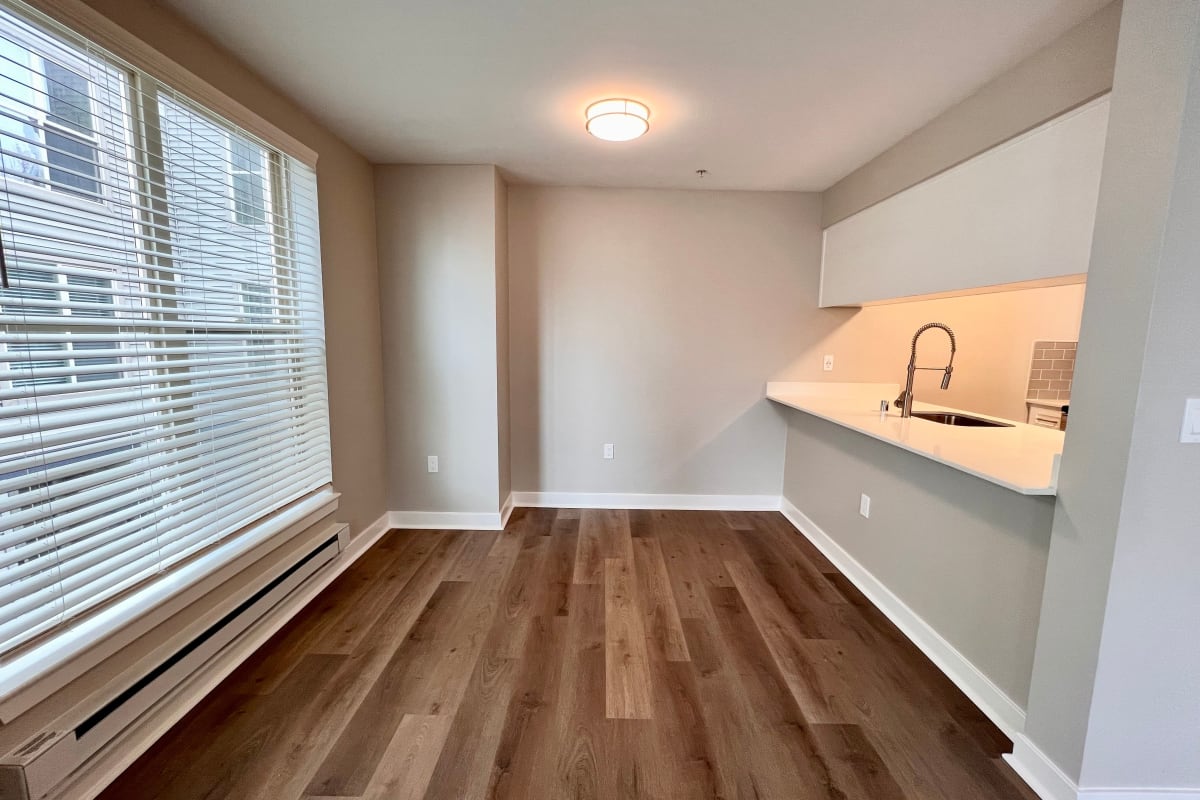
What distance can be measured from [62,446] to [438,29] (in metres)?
1.73

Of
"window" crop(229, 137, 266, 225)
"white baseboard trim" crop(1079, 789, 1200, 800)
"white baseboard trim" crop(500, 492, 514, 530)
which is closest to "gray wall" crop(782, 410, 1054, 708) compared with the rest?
"white baseboard trim" crop(1079, 789, 1200, 800)

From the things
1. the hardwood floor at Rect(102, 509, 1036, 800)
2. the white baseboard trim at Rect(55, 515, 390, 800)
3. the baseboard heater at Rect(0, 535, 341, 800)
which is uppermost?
the baseboard heater at Rect(0, 535, 341, 800)

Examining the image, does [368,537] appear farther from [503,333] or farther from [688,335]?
[688,335]

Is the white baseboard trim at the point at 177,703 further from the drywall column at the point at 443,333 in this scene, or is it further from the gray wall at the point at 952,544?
the gray wall at the point at 952,544

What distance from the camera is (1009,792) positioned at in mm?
1436

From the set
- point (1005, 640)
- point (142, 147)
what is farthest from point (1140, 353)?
point (142, 147)

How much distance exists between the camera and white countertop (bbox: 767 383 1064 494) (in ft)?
4.98

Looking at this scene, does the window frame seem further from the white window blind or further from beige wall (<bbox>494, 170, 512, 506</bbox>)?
beige wall (<bbox>494, 170, 512, 506</bbox>)

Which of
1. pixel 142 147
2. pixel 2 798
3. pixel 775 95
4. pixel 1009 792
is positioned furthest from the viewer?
pixel 775 95

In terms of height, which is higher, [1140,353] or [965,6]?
[965,6]

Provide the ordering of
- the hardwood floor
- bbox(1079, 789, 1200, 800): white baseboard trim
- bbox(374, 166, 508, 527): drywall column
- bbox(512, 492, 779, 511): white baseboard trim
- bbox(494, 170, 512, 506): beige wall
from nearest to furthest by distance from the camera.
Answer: bbox(1079, 789, 1200, 800): white baseboard trim → the hardwood floor → bbox(374, 166, 508, 527): drywall column → bbox(494, 170, 512, 506): beige wall → bbox(512, 492, 779, 511): white baseboard trim

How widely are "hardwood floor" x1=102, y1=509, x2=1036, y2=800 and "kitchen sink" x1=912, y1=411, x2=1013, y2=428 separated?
1.10 meters

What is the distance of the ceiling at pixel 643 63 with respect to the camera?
60.7 inches

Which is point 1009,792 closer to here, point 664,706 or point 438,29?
point 664,706
